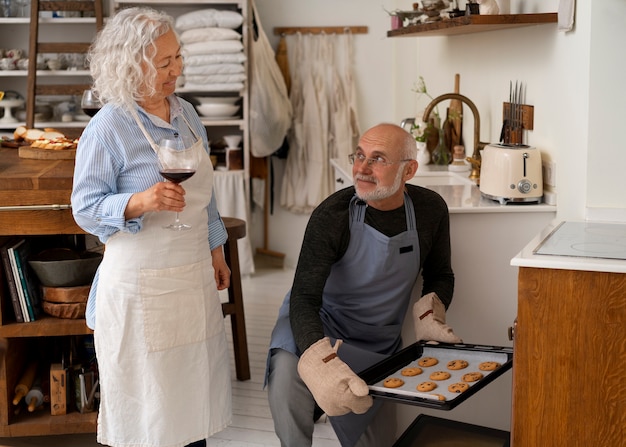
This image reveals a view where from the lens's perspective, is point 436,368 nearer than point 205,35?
Yes

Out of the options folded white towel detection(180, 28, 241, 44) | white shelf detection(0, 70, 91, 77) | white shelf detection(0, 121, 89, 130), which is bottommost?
white shelf detection(0, 121, 89, 130)

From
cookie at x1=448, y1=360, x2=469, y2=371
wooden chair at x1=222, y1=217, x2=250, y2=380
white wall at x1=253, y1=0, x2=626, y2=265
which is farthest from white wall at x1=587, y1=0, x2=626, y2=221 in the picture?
wooden chair at x1=222, y1=217, x2=250, y2=380

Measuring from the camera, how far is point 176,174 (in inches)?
92.9

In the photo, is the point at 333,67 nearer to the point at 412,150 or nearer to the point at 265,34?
the point at 265,34

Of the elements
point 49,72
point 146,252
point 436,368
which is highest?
point 49,72

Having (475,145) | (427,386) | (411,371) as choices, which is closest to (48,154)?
(411,371)

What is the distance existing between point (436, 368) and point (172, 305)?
79 cm

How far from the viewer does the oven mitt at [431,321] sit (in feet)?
8.87

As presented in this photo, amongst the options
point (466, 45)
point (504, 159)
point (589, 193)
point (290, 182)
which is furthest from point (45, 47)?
point (589, 193)

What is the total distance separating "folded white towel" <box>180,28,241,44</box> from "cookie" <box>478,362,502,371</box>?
3839 mm

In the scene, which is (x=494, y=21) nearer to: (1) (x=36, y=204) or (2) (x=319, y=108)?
(1) (x=36, y=204)

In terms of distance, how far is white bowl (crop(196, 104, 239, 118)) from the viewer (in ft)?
19.6

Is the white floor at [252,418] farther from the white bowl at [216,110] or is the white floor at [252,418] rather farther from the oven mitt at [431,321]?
the white bowl at [216,110]

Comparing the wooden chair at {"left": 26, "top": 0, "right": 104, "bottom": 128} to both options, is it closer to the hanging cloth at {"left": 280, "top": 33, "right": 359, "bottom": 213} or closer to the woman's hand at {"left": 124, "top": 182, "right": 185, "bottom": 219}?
the hanging cloth at {"left": 280, "top": 33, "right": 359, "bottom": 213}
